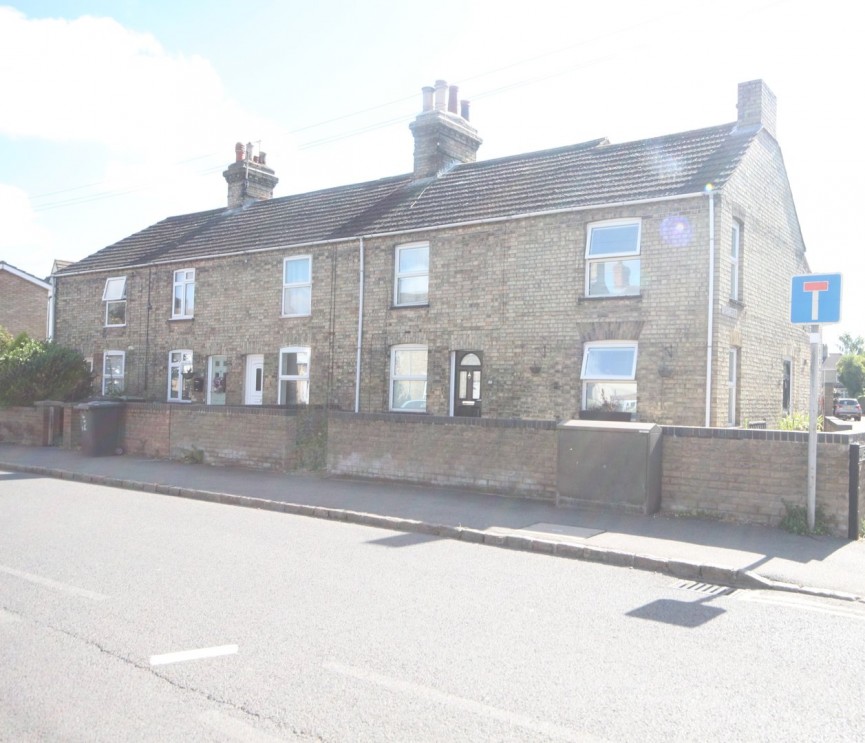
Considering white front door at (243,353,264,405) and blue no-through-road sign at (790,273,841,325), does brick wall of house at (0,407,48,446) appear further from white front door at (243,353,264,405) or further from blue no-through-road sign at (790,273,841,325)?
blue no-through-road sign at (790,273,841,325)

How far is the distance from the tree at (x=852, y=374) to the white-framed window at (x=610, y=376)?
2346 inches

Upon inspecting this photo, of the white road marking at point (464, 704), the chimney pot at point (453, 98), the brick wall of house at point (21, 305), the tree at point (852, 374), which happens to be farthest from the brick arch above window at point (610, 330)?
the tree at point (852, 374)

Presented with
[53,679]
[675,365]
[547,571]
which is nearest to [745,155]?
[675,365]

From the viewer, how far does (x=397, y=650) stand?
4.96m

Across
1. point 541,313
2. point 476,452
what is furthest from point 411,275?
point 476,452

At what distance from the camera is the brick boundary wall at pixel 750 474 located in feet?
29.2

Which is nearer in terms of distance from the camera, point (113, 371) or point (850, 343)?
point (113, 371)

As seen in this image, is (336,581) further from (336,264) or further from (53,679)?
(336,264)

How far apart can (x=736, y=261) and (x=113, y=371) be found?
→ 18.4 meters

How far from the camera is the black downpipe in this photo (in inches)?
344

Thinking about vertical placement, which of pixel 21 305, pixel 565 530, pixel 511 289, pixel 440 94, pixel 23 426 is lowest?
pixel 565 530

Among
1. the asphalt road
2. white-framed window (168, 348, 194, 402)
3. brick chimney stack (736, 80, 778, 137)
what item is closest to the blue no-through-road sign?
the asphalt road

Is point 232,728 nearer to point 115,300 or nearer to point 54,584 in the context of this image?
point 54,584

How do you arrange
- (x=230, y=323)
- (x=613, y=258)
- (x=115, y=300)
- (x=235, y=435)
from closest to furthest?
(x=613, y=258) < (x=235, y=435) < (x=230, y=323) < (x=115, y=300)
